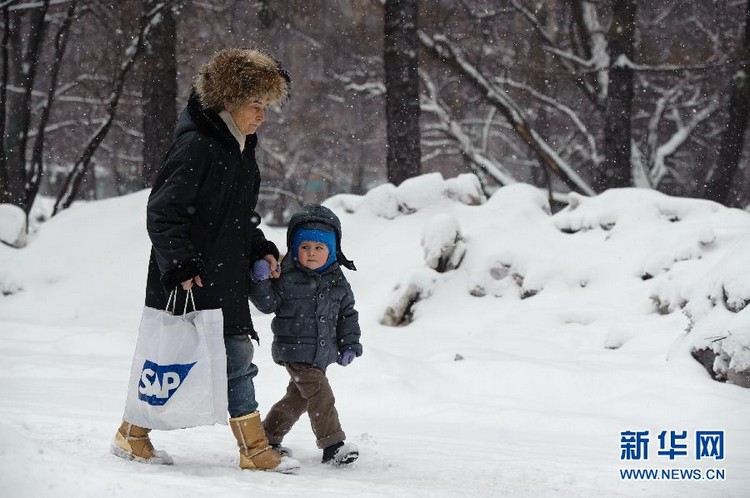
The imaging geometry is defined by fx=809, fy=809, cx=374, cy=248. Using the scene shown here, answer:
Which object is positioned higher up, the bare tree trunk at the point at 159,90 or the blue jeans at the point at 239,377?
the bare tree trunk at the point at 159,90

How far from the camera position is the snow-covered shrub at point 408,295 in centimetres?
781

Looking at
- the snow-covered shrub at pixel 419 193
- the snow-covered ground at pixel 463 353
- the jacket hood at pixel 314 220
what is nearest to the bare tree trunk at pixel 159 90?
the snow-covered ground at pixel 463 353

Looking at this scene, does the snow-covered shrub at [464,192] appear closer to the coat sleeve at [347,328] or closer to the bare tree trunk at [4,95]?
the bare tree trunk at [4,95]

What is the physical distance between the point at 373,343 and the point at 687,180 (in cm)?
1916

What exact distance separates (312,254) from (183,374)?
2.74 feet

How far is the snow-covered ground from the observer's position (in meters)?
3.39

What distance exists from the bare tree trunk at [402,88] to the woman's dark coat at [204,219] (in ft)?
25.9

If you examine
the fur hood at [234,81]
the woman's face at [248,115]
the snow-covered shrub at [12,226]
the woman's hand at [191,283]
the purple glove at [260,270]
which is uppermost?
the fur hood at [234,81]

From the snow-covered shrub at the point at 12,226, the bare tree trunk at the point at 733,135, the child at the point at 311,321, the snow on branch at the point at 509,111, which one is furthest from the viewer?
the bare tree trunk at the point at 733,135

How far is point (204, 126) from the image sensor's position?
11.1ft

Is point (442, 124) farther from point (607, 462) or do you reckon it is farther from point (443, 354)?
point (607, 462)

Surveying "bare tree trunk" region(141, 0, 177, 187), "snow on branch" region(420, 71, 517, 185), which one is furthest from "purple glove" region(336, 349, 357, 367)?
"snow on branch" region(420, 71, 517, 185)

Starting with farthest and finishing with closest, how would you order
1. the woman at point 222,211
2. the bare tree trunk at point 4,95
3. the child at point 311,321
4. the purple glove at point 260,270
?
the bare tree trunk at point 4,95
the child at point 311,321
the purple glove at point 260,270
the woman at point 222,211

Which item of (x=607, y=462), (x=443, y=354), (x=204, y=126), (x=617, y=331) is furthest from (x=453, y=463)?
(x=617, y=331)
